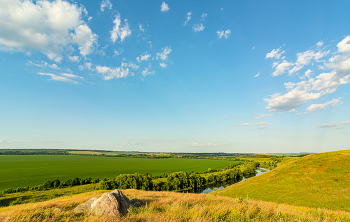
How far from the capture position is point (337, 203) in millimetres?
25250

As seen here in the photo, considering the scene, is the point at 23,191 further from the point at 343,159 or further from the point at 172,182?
the point at 343,159

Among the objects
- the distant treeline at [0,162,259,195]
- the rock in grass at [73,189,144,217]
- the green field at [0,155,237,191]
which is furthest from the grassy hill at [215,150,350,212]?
the green field at [0,155,237,191]

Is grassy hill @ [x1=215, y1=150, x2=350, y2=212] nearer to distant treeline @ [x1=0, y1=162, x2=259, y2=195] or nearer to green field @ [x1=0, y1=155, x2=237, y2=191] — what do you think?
distant treeline @ [x1=0, y1=162, x2=259, y2=195]

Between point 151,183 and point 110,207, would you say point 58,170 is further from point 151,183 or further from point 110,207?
point 110,207

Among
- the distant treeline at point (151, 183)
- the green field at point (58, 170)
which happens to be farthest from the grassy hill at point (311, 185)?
the green field at point (58, 170)

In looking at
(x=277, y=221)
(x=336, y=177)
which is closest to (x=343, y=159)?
(x=336, y=177)

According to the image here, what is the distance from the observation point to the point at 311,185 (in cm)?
3344

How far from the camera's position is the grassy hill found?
27312mm

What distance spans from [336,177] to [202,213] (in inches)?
1730

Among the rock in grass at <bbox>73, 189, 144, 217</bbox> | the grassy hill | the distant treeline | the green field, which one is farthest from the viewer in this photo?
the green field

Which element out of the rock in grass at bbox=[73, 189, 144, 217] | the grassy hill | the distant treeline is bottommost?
the distant treeline

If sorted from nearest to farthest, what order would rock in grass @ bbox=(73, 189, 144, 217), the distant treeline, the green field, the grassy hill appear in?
rock in grass @ bbox=(73, 189, 144, 217)
the grassy hill
the distant treeline
the green field

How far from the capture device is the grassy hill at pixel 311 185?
27.3 metres

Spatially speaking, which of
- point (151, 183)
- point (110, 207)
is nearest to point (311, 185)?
point (110, 207)
